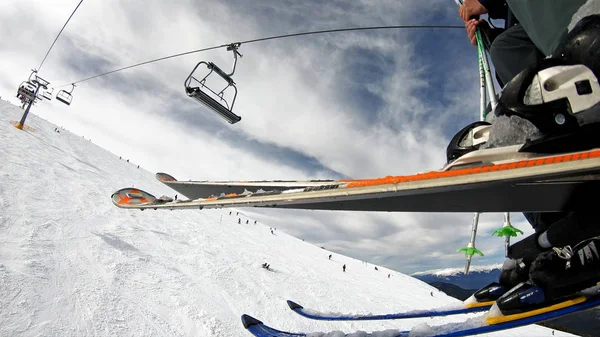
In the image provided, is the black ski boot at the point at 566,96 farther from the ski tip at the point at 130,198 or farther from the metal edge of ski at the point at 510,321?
the ski tip at the point at 130,198

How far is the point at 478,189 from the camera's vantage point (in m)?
1.40

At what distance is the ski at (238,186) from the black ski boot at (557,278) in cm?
145

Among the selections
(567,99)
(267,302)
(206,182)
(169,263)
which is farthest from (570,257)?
(169,263)

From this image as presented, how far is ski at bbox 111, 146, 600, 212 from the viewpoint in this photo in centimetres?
118

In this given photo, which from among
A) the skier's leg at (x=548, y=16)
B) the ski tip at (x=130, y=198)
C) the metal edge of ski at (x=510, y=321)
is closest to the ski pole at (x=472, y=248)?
the metal edge of ski at (x=510, y=321)

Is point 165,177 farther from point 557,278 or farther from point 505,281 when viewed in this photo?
point 557,278

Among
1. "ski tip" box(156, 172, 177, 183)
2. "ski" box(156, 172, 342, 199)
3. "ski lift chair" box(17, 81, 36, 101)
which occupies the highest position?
"ski lift chair" box(17, 81, 36, 101)

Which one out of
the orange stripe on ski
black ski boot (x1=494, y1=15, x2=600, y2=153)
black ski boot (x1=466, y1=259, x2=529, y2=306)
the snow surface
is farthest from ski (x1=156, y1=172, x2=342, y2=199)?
the snow surface

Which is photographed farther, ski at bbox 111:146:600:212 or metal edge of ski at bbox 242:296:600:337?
metal edge of ski at bbox 242:296:600:337

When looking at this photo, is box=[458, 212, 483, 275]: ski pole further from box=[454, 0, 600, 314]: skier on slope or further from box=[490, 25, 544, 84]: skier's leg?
box=[490, 25, 544, 84]: skier's leg

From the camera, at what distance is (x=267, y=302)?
463 inches

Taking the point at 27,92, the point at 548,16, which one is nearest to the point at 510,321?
the point at 548,16

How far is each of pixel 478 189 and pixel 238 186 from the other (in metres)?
2.07

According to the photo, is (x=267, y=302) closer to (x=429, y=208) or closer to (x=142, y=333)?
(x=142, y=333)
